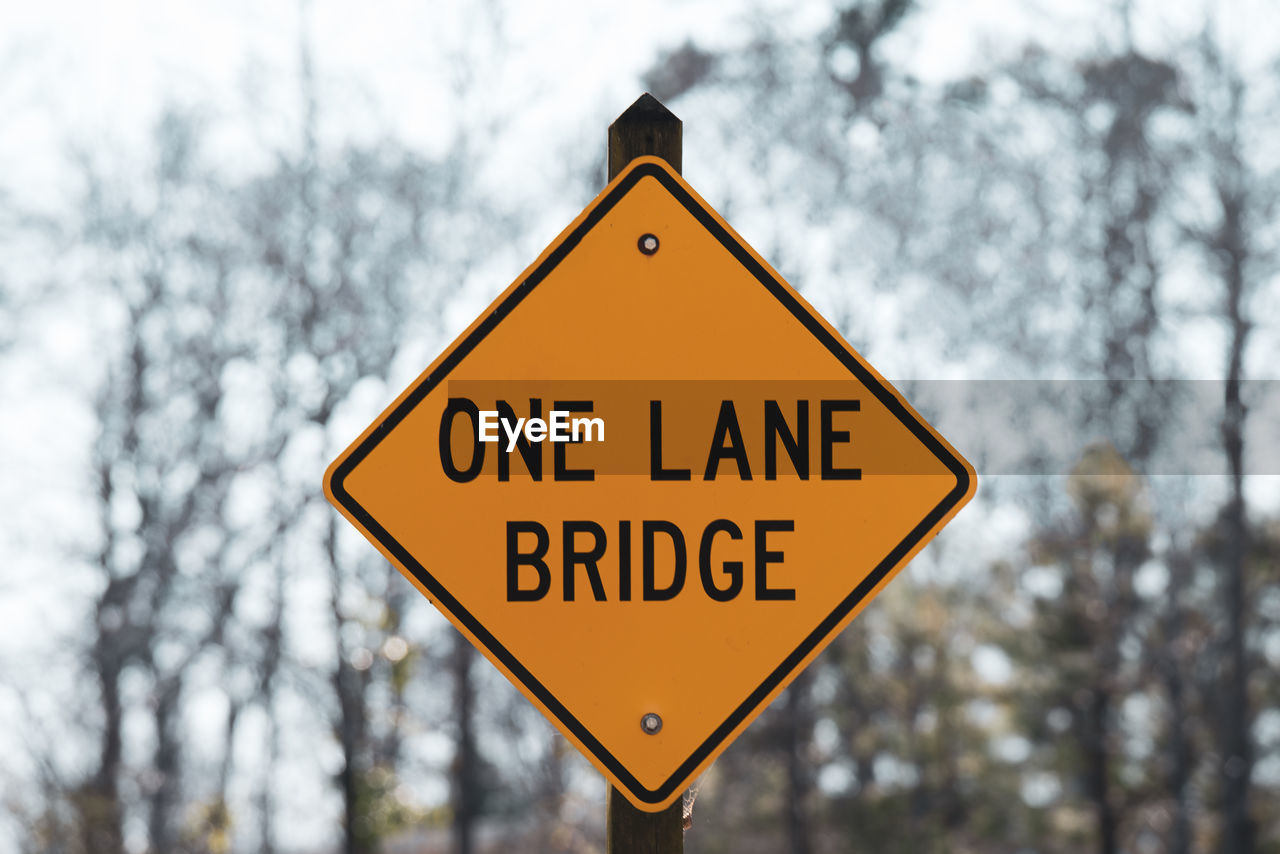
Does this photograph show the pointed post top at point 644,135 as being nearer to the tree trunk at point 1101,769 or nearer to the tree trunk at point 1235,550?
the tree trunk at point 1235,550

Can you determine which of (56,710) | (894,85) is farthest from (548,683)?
(56,710)

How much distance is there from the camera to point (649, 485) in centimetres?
217

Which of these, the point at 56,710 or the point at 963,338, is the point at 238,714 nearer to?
the point at 56,710

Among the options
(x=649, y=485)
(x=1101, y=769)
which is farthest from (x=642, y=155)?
(x=1101, y=769)

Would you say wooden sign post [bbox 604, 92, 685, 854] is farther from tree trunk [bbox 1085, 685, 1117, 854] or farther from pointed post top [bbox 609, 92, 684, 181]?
tree trunk [bbox 1085, 685, 1117, 854]

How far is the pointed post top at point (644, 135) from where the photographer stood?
2.34 metres

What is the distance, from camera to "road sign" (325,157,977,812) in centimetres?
212

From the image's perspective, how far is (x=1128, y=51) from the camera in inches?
614

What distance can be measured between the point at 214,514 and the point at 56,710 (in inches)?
139

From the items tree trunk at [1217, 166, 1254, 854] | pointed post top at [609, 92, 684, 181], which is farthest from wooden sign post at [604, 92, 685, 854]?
tree trunk at [1217, 166, 1254, 854]

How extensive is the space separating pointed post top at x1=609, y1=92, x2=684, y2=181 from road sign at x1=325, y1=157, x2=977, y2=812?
12 centimetres

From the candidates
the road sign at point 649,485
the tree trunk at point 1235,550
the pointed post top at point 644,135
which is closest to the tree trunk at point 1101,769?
the tree trunk at point 1235,550

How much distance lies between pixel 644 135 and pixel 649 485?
0.73 metres

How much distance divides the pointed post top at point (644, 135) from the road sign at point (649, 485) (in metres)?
0.12
